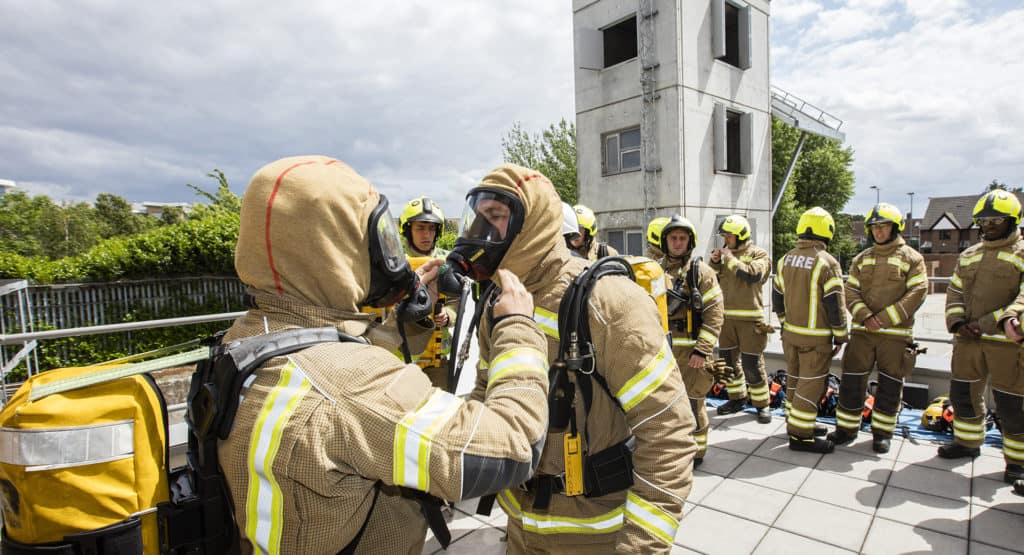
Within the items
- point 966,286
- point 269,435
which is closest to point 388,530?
point 269,435

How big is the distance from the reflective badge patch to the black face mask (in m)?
0.73

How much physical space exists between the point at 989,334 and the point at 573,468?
4.85 metres

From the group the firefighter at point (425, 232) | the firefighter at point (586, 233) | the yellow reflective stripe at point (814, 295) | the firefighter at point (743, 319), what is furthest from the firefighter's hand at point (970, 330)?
the firefighter at point (425, 232)

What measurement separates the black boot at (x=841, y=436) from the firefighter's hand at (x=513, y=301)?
5.12m

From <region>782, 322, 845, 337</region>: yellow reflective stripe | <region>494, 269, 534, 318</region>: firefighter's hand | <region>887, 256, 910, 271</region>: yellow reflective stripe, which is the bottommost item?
<region>782, 322, 845, 337</region>: yellow reflective stripe

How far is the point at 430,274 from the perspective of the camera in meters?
2.62

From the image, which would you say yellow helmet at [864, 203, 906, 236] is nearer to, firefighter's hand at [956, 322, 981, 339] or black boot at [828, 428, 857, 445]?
firefighter's hand at [956, 322, 981, 339]

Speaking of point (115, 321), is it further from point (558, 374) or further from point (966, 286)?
point (966, 286)

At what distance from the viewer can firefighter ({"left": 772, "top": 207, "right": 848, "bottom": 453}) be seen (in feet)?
16.4

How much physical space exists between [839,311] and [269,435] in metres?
5.38

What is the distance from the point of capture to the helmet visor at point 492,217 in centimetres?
198

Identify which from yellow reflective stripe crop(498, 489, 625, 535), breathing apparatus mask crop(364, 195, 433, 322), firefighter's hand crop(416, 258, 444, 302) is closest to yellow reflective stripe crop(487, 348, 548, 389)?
breathing apparatus mask crop(364, 195, 433, 322)

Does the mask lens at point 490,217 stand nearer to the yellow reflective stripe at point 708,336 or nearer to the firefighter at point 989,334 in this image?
the yellow reflective stripe at point 708,336

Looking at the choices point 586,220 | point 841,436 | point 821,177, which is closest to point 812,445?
point 841,436
